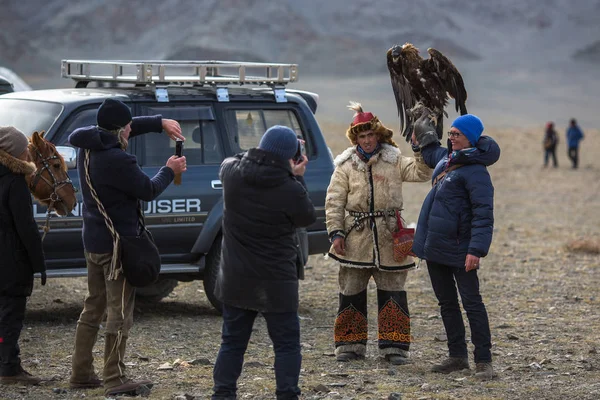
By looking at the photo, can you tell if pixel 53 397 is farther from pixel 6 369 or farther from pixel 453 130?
pixel 453 130

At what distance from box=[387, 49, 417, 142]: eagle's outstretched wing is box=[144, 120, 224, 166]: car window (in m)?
1.97

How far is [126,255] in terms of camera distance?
6.12 meters

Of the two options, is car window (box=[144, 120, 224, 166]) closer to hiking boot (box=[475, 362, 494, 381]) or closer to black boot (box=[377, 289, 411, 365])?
black boot (box=[377, 289, 411, 365])

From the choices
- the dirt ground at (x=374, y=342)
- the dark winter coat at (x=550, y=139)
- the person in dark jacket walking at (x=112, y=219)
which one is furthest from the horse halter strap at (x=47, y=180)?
the dark winter coat at (x=550, y=139)

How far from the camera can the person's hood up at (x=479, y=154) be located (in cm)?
684

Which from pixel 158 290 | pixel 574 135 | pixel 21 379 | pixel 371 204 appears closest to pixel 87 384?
pixel 21 379

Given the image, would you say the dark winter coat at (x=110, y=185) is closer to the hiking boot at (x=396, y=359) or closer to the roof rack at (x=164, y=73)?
the hiking boot at (x=396, y=359)

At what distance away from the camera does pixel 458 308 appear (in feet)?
23.4

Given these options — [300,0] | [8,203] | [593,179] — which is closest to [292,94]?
[8,203]

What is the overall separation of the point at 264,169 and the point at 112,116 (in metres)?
1.09

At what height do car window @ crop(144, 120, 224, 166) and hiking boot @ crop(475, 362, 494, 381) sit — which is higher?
car window @ crop(144, 120, 224, 166)

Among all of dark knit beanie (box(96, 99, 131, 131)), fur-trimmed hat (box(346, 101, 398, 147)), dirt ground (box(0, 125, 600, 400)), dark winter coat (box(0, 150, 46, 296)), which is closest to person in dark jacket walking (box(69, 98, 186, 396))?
dark knit beanie (box(96, 99, 131, 131))

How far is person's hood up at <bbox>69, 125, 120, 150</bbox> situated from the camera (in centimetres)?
606

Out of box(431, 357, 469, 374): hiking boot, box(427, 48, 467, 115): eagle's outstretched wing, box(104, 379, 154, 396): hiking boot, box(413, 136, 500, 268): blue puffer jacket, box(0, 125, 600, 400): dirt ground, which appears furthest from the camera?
box(427, 48, 467, 115): eagle's outstretched wing
